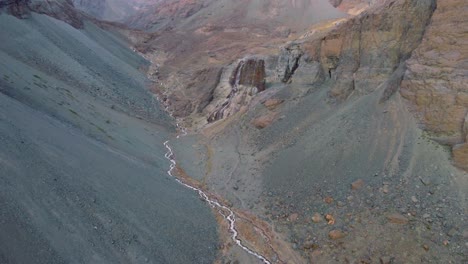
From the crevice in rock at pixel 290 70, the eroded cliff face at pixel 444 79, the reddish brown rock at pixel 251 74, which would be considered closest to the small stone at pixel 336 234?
the eroded cliff face at pixel 444 79

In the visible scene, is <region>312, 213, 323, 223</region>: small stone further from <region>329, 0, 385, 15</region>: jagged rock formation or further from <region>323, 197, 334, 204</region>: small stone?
<region>329, 0, 385, 15</region>: jagged rock formation

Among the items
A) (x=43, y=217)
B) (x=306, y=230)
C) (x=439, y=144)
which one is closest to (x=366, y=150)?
(x=439, y=144)

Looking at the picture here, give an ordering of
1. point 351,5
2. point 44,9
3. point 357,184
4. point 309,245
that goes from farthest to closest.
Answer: point 351,5 → point 44,9 → point 357,184 → point 309,245

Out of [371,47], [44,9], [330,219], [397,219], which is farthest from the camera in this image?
[44,9]

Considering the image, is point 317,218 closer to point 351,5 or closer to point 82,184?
point 82,184

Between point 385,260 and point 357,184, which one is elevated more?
point 357,184

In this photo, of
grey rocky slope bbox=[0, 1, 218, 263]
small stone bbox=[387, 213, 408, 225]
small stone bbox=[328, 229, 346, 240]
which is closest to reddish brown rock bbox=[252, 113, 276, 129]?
grey rocky slope bbox=[0, 1, 218, 263]

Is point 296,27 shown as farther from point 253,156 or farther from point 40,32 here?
point 253,156

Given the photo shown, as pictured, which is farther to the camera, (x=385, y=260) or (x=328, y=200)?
(x=328, y=200)

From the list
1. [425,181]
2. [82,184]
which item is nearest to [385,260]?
[425,181]
